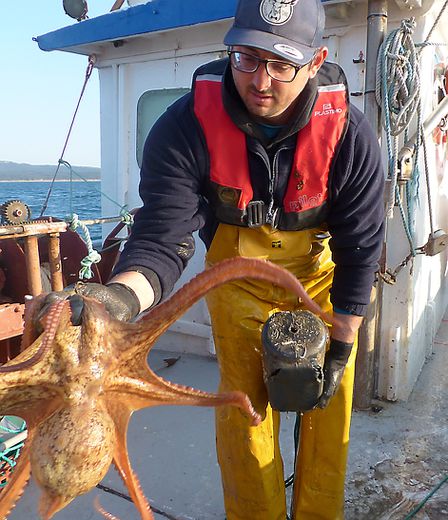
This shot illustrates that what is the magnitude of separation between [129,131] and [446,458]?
390cm

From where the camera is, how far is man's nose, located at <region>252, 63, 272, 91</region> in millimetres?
2174

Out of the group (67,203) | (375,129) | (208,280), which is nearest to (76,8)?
(375,129)

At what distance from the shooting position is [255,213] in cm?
252

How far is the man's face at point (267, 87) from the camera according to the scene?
2.19 meters

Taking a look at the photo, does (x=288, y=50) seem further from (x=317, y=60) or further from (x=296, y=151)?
(x=296, y=151)

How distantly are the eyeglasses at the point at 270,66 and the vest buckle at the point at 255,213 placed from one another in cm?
56

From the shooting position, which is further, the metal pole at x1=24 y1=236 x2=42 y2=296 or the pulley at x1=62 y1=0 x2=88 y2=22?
the pulley at x1=62 y1=0 x2=88 y2=22

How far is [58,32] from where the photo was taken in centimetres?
546

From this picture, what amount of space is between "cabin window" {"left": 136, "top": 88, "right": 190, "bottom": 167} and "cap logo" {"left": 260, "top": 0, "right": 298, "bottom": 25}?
117 inches

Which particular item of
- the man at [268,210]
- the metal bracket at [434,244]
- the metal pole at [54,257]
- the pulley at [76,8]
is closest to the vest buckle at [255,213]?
the man at [268,210]

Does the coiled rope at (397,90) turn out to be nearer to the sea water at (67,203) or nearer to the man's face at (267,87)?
the man's face at (267,87)

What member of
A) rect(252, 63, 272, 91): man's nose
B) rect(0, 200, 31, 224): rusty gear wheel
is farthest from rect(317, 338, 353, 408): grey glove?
rect(0, 200, 31, 224): rusty gear wheel

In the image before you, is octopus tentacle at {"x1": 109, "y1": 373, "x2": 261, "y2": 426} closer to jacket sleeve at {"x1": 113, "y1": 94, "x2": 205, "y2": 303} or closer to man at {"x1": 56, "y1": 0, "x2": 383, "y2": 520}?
man at {"x1": 56, "y1": 0, "x2": 383, "y2": 520}

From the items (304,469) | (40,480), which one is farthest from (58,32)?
(40,480)
